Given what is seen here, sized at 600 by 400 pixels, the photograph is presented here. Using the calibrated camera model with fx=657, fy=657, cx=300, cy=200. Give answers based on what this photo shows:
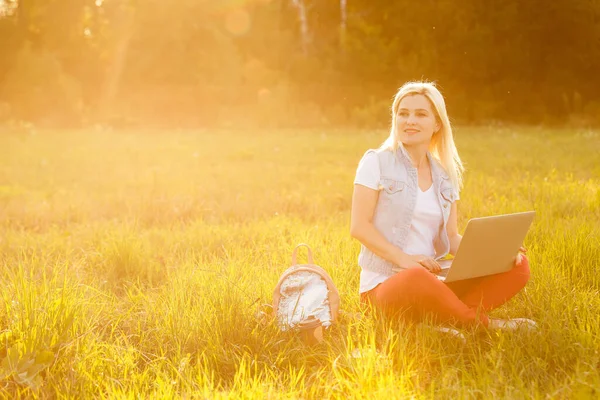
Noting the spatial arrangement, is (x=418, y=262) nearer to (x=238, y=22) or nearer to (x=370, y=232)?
(x=370, y=232)

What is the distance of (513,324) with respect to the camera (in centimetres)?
357

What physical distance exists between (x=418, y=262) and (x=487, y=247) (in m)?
0.38

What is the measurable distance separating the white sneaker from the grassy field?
0.07 m

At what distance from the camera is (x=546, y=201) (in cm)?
710

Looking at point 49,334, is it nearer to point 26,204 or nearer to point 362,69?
Answer: point 26,204

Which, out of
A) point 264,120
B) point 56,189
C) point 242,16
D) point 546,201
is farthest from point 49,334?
point 242,16

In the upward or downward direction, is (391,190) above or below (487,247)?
above

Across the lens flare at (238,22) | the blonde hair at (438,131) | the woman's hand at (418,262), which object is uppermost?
the lens flare at (238,22)

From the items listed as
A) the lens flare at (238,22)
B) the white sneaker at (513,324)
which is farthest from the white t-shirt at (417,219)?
the lens flare at (238,22)

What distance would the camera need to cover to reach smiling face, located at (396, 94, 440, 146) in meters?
3.89

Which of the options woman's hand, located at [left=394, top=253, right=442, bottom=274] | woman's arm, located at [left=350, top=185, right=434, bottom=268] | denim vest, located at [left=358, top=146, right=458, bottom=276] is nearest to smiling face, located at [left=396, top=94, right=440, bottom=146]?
denim vest, located at [left=358, top=146, right=458, bottom=276]

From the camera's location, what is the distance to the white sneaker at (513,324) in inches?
136

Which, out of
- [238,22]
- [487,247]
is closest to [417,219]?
[487,247]

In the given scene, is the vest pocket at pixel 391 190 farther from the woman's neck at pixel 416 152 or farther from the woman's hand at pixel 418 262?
the woman's hand at pixel 418 262
